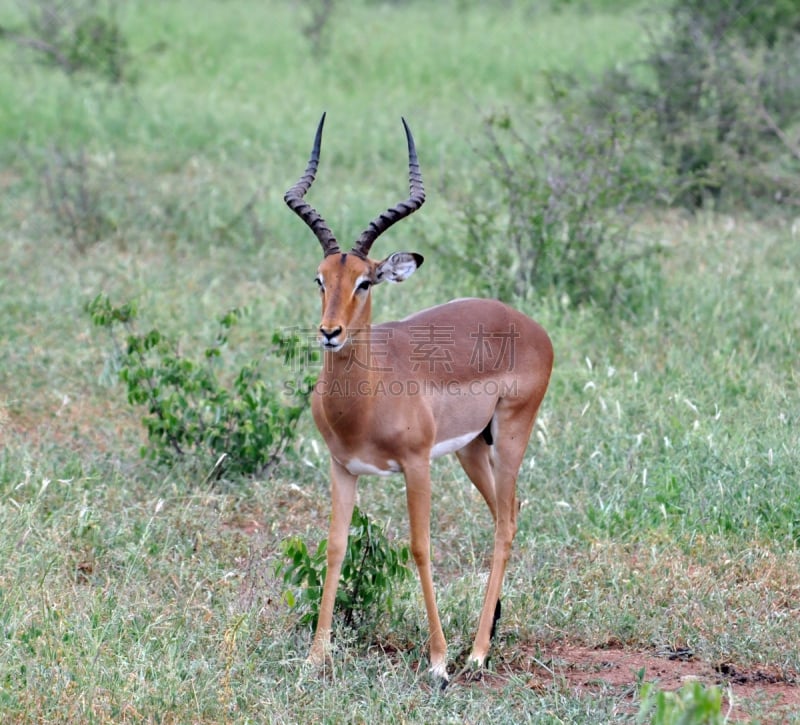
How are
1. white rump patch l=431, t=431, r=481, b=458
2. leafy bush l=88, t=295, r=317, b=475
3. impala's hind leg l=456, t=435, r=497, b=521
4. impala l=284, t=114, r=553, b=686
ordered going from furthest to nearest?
leafy bush l=88, t=295, r=317, b=475 < impala's hind leg l=456, t=435, r=497, b=521 < white rump patch l=431, t=431, r=481, b=458 < impala l=284, t=114, r=553, b=686

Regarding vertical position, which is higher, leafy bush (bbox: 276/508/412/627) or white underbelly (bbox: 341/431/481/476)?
white underbelly (bbox: 341/431/481/476)

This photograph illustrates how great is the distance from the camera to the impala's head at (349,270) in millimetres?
3707

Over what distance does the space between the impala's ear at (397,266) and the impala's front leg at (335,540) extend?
2.22ft

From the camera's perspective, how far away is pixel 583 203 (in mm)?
7305

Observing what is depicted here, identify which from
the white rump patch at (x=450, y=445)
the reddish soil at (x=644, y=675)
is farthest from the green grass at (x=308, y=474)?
the white rump patch at (x=450, y=445)

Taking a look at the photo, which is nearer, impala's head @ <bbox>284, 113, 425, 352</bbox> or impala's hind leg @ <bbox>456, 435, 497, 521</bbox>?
impala's head @ <bbox>284, 113, 425, 352</bbox>

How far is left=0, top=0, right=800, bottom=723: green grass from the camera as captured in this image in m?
3.76

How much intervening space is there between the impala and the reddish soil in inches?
7.6

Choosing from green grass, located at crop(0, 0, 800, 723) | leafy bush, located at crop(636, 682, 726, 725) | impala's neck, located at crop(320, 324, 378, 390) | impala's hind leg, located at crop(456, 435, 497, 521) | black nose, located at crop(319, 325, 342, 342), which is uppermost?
black nose, located at crop(319, 325, 342, 342)

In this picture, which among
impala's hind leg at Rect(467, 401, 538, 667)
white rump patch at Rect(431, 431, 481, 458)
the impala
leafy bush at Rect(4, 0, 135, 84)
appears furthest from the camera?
leafy bush at Rect(4, 0, 135, 84)

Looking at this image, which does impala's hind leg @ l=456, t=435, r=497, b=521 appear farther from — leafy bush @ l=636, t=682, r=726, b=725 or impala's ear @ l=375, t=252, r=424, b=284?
leafy bush @ l=636, t=682, r=726, b=725

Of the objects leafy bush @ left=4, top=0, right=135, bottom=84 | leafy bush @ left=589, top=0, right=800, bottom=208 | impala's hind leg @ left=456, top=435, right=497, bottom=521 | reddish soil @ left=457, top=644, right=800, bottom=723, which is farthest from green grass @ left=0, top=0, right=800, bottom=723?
leafy bush @ left=4, top=0, right=135, bottom=84

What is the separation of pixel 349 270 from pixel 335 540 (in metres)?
0.95

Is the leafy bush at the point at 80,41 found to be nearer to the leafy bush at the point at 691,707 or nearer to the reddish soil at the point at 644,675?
the reddish soil at the point at 644,675
